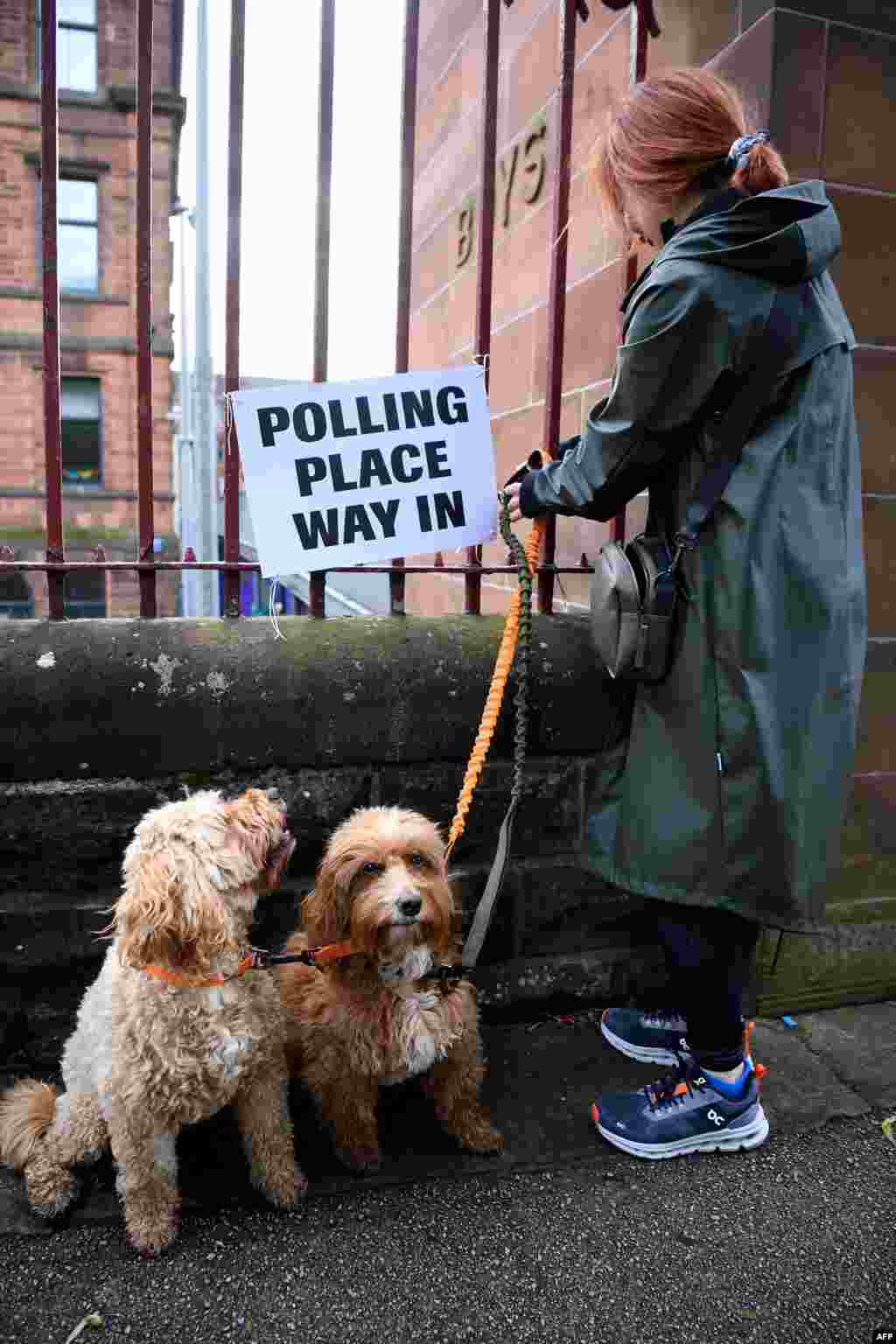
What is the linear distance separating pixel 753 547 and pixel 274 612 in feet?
4.23

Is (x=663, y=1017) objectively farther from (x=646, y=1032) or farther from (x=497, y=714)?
(x=497, y=714)

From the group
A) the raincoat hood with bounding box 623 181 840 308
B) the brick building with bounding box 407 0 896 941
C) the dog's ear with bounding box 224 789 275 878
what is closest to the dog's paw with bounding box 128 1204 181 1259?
the dog's ear with bounding box 224 789 275 878

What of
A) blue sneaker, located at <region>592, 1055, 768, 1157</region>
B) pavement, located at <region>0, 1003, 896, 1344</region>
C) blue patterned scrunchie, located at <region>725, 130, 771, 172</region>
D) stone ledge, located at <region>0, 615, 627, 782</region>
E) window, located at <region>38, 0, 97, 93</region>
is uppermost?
window, located at <region>38, 0, 97, 93</region>

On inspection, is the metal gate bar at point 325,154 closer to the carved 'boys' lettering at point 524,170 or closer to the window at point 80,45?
the carved 'boys' lettering at point 524,170

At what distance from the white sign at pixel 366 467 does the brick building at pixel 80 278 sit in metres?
19.6

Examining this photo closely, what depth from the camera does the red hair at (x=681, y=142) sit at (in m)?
2.13

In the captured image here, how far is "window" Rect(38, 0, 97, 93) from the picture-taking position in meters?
22.3

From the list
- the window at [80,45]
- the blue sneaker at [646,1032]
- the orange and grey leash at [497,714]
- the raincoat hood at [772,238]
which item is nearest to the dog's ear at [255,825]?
the orange and grey leash at [497,714]

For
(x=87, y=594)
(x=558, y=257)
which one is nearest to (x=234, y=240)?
(x=558, y=257)

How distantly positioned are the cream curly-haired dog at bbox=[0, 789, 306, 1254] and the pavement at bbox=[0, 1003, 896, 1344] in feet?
0.34

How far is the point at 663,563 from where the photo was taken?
2281 mm

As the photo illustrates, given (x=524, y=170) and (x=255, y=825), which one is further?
(x=524, y=170)

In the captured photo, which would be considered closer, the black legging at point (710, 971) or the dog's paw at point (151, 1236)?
the dog's paw at point (151, 1236)

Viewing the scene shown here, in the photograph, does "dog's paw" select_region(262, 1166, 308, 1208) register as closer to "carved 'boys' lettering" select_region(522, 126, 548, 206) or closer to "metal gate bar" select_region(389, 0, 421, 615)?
"metal gate bar" select_region(389, 0, 421, 615)
